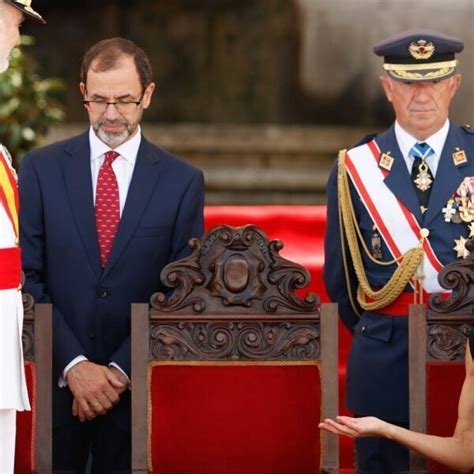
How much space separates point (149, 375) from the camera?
3967mm

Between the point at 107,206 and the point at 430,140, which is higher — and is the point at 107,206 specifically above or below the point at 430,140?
below

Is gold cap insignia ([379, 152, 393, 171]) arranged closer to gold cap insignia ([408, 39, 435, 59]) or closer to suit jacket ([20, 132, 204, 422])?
gold cap insignia ([408, 39, 435, 59])

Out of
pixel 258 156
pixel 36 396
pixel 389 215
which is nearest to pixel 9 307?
pixel 36 396

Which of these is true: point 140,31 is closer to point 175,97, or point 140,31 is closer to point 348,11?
point 175,97

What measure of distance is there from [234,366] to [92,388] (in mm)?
301

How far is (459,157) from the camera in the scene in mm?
4246

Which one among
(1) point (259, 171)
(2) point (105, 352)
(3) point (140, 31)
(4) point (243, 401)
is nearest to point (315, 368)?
(4) point (243, 401)

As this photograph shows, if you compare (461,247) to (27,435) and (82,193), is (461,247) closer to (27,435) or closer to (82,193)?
(82,193)

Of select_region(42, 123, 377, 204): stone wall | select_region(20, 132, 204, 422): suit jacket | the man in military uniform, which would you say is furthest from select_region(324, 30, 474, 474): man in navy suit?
select_region(42, 123, 377, 204): stone wall

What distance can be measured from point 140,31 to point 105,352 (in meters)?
3.91

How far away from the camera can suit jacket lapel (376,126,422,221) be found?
13.9 feet

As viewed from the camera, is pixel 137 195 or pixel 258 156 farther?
pixel 258 156

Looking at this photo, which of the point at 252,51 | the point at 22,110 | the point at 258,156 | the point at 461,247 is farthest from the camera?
the point at 252,51

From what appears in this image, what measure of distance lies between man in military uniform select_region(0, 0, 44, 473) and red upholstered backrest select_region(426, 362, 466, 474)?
2.88 ft
